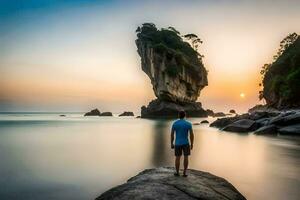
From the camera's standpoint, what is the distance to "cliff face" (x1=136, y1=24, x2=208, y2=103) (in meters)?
96.9

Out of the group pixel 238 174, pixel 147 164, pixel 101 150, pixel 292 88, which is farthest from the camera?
pixel 292 88

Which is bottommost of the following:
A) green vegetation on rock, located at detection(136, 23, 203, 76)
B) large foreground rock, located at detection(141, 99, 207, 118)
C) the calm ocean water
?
the calm ocean water

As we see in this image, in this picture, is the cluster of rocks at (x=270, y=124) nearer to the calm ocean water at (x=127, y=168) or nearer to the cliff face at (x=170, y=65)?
the calm ocean water at (x=127, y=168)

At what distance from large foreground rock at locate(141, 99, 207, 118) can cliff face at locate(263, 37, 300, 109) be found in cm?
2590

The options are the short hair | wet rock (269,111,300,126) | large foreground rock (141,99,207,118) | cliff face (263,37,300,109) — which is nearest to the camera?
the short hair

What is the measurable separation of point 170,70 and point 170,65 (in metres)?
2.03

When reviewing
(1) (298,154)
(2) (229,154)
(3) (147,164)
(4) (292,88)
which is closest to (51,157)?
(3) (147,164)

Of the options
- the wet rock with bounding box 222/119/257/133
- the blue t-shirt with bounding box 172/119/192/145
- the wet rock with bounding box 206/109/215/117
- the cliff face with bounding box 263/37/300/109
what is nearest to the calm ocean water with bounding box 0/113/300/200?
the blue t-shirt with bounding box 172/119/192/145

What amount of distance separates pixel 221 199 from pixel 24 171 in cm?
1495

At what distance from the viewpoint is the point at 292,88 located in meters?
61.4

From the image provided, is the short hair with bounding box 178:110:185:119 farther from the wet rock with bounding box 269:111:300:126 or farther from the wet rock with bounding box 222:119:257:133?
the wet rock with bounding box 222:119:257:133

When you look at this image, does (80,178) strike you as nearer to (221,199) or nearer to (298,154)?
(221,199)

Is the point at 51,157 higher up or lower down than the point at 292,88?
lower down

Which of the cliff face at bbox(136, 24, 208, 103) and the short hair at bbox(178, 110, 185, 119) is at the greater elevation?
the cliff face at bbox(136, 24, 208, 103)
